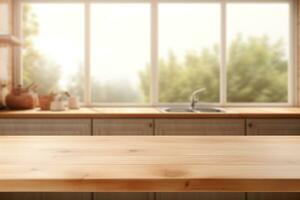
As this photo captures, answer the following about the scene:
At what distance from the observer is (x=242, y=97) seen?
3.54 metres

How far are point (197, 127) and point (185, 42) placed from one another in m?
1.18

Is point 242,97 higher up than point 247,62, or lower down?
lower down

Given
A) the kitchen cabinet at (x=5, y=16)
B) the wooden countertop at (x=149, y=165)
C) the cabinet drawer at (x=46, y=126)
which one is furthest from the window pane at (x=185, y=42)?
the wooden countertop at (x=149, y=165)

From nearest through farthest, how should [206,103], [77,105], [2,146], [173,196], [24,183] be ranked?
1. [24,183]
2. [2,146]
3. [173,196]
4. [77,105]
5. [206,103]

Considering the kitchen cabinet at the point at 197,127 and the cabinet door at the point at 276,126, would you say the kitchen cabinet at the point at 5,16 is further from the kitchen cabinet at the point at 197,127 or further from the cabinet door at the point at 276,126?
the cabinet door at the point at 276,126

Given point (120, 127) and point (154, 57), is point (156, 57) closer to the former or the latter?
point (154, 57)

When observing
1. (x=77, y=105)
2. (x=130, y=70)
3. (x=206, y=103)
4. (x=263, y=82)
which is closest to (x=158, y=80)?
(x=130, y=70)

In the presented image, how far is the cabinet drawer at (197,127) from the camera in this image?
105 inches

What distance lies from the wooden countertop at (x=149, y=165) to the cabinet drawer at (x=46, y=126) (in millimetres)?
1346

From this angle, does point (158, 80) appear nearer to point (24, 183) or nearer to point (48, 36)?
point (48, 36)

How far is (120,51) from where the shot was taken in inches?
136

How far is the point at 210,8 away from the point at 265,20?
24.2 inches

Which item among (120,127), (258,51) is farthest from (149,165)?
(258,51)

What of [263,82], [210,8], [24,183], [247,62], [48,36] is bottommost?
[24,183]
